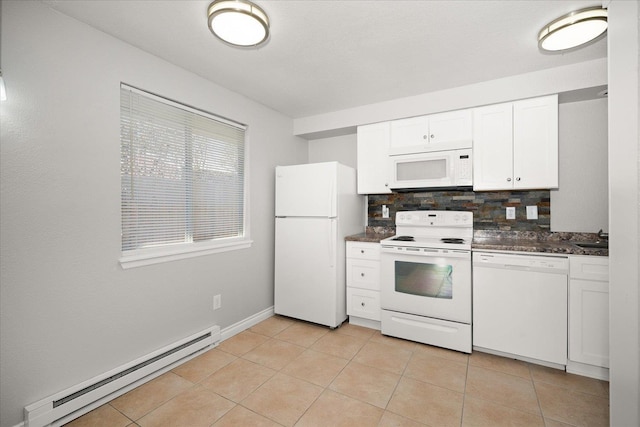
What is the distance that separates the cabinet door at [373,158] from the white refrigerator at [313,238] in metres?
0.15

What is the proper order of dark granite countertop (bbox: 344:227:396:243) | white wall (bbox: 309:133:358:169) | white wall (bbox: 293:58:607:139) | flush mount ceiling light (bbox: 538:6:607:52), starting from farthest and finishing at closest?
1. white wall (bbox: 309:133:358:169)
2. dark granite countertop (bbox: 344:227:396:243)
3. white wall (bbox: 293:58:607:139)
4. flush mount ceiling light (bbox: 538:6:607:52)

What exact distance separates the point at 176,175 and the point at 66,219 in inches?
32.6

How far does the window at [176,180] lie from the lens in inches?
83.5

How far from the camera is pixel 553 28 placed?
6.00 ft

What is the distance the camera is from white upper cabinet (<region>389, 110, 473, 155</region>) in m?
A: 2.80

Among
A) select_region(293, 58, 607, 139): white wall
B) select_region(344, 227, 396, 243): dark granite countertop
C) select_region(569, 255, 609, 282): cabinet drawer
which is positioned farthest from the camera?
select_region(344, 227, 396, 243): dark granite countertop

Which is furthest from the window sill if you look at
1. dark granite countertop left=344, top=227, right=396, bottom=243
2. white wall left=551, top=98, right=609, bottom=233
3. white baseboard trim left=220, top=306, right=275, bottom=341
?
white wall left=551, top=98, right=609, bottom=233

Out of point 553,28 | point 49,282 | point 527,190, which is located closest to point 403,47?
point 553,28

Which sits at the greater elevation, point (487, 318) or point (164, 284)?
point (164, 284)

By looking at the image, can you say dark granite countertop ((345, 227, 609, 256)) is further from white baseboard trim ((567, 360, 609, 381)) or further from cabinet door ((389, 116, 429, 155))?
cabinet door ((389, 116, 429, 155))

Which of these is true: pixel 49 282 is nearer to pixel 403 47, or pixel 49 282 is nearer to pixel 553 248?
pixel 403 47

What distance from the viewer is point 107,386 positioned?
1.86 metres

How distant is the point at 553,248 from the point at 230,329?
9.62 ft

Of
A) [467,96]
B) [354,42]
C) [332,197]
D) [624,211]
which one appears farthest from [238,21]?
[467,96]
